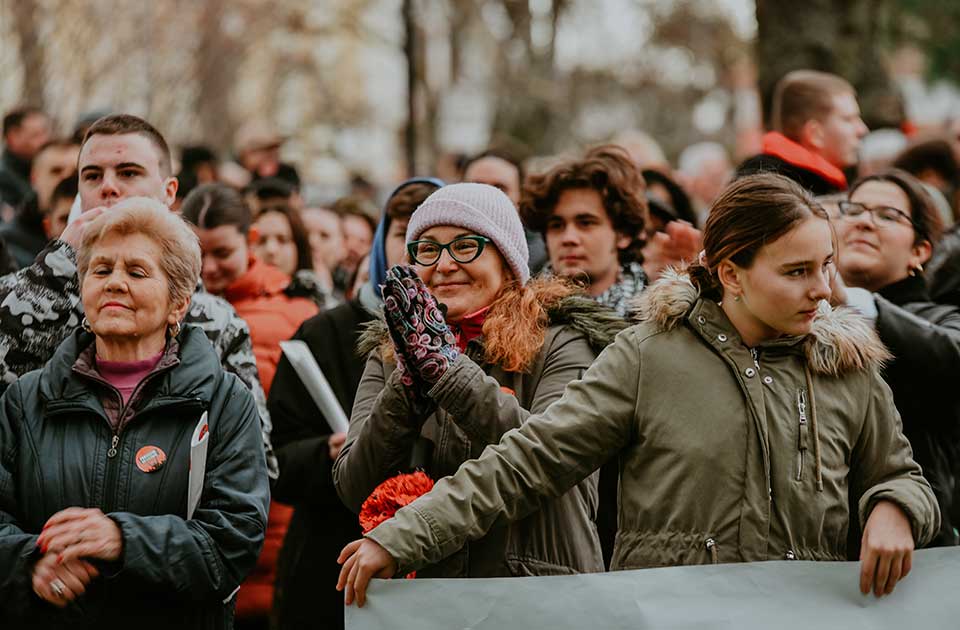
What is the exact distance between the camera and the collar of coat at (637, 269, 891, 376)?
3982 millimetres

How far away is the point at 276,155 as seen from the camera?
41.1 feet

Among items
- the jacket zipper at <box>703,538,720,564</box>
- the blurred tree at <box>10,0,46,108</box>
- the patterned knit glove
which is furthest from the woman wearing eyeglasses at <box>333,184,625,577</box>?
the blurred tree at <box>10,0,46,108</box>

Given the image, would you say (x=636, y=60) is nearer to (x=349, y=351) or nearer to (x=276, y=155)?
(x=276, y=155)

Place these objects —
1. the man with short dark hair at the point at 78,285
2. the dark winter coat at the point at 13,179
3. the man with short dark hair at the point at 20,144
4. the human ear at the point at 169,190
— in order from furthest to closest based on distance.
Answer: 1. the man with short dark hair at the point at 20,144
2. the dark winter coat at the point at 13,179
3. the human ear at the point at 169,190
4. the man with short dark hair at the point at 78,285

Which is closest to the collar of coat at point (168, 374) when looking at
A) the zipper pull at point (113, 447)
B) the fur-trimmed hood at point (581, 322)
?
the zipper pull at point (113, 447)

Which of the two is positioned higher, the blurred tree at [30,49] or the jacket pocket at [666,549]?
the blurred tree at [30,49]

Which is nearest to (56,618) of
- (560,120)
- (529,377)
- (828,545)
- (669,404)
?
(529,377)

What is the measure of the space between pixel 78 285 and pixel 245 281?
2.01 meters

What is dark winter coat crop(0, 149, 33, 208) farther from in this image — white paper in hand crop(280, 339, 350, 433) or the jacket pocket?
the jacket pocket

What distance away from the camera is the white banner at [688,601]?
386 cm

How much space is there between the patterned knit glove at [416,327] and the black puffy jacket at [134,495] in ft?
2.38

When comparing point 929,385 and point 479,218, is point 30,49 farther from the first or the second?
point 929,385

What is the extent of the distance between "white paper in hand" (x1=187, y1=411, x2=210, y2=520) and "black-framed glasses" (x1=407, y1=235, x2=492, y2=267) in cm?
91

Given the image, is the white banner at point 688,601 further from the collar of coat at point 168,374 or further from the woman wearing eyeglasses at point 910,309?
the woman wearing eyeglasses at point 910,309
